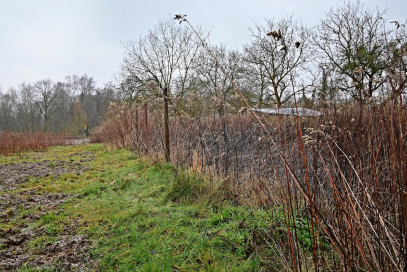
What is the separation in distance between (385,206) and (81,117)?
34.3m

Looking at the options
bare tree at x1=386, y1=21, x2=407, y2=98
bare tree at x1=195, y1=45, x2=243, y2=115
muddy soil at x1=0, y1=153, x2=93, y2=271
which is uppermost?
bare tree at x1=195, y1=45, x2=243, y2=115

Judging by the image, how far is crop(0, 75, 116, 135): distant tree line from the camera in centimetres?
3334

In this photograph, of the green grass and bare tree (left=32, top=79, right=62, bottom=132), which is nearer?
the green grass

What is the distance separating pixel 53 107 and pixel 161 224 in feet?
137

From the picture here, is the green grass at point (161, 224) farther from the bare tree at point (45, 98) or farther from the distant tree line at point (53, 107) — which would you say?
the bare tree at point (45, 98)

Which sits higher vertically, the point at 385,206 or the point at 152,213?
the point at 385,206

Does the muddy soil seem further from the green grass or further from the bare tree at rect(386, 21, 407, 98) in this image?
the bare tree at rect(386, 21, 407, 98)

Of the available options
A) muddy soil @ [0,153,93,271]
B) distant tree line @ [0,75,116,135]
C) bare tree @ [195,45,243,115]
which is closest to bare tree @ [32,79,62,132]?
→ distant tree line @ [0,75,116,135]

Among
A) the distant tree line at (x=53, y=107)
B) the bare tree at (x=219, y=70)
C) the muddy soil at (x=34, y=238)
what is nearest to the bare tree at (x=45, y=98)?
the distant tree line at (x=53, y=107)

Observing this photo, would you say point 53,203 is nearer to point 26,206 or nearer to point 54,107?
point 26,206

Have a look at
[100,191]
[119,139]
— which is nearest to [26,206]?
[100,191]

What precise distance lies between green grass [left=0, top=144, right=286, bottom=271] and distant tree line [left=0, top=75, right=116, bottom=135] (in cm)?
2875

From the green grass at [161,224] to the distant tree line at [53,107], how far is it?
94.3ft

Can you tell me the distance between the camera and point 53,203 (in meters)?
3.96
